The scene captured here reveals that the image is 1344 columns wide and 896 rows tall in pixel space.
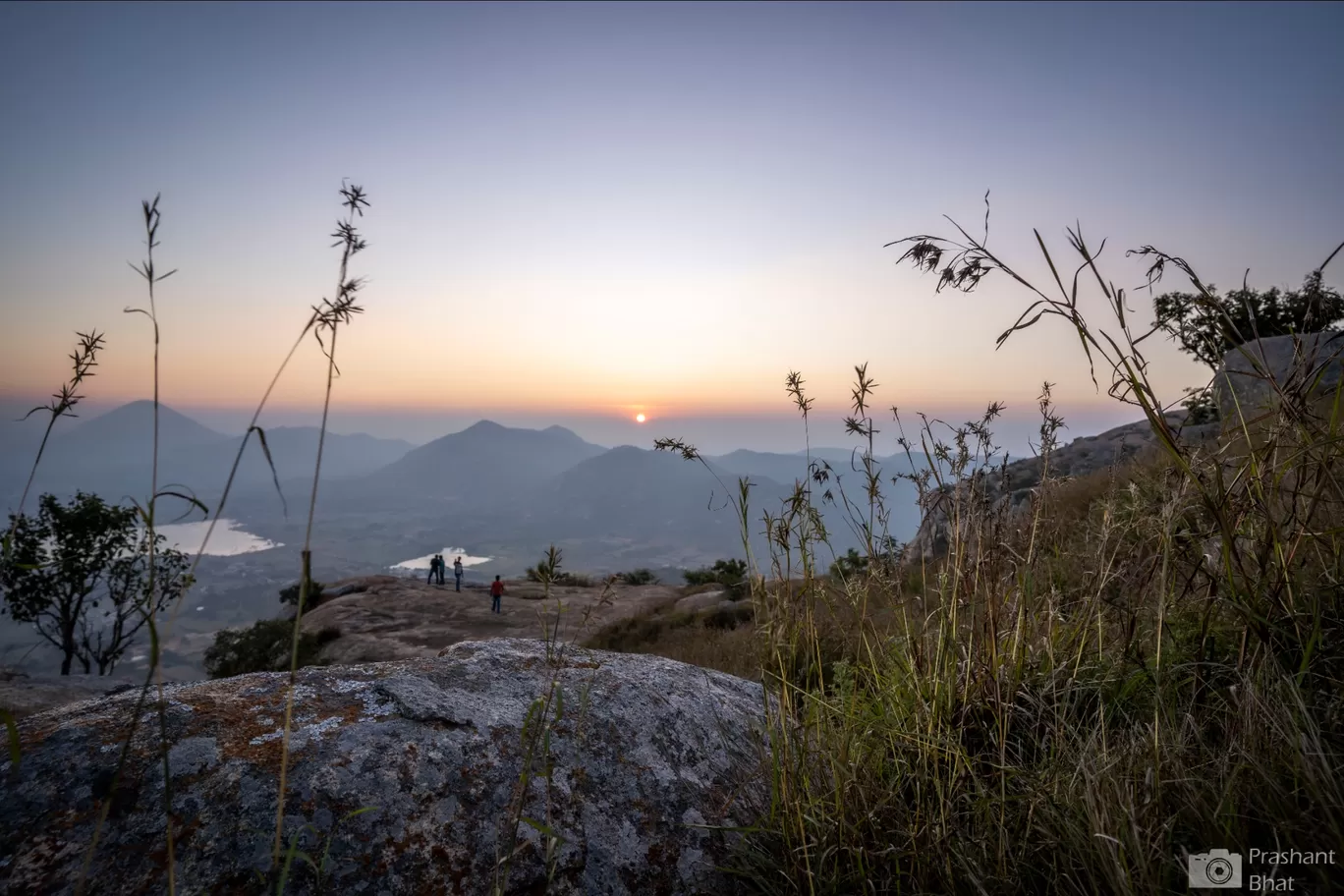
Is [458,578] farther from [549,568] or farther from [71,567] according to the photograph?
[549,568]

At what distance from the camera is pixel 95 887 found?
4.84 ft

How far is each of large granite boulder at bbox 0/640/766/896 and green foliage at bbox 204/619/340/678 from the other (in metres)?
16.7

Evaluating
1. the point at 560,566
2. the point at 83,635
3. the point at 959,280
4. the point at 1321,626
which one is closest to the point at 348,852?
the point at 560,566

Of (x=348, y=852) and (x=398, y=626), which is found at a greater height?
(x=348, y=852)

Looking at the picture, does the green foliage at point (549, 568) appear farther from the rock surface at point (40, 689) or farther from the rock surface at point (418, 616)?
the rock surface at point (40, 689)

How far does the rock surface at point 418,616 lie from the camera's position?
17469mm

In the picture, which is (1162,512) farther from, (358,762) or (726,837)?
(358,762)

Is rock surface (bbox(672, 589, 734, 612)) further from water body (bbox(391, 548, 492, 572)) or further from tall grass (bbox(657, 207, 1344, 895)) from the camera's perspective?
water body (bbox(391, 548, 492, 572))

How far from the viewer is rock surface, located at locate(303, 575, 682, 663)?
57.3 ft

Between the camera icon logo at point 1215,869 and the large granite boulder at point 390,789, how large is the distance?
1159mm

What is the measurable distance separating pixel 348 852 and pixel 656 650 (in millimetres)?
10993

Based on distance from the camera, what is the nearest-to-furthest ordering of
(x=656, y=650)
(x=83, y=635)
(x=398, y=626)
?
(x=656, y=650) < (x=398, y=626) < (x=83, y=635)

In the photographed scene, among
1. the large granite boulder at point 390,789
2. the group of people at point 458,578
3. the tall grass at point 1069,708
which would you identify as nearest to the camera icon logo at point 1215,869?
the tall grass at point 1069,708

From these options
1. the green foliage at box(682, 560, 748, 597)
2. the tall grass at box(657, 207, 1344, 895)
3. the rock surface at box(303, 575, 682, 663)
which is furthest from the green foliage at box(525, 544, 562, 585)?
the green foliage at box(682, 560, 748, 597)
